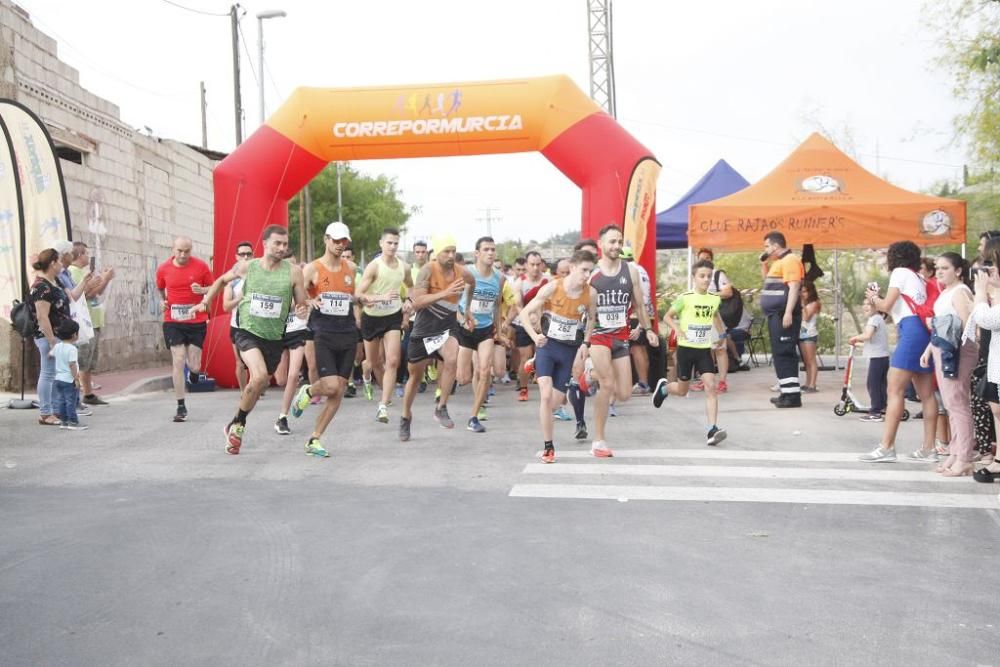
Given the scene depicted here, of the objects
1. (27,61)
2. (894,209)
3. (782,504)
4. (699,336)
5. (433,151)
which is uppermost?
(27,61)

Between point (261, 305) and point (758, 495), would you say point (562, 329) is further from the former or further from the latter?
point (261, 305)

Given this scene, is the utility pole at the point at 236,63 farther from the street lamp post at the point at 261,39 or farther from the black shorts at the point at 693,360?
the black shorts at the point at 693,360

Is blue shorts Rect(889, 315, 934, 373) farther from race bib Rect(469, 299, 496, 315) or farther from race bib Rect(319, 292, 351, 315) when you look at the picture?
race bib Rect(319, 292, 351, 315)

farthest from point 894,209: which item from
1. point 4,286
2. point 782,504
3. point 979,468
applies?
point 4,286

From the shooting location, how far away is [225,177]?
14641 mm

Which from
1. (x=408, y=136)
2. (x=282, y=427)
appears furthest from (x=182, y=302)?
(x=408, y=136)

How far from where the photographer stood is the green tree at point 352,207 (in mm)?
57375

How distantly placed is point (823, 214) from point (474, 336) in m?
6.50

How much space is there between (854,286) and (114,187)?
88.0 ft

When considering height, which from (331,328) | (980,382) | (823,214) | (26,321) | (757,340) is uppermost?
(823,214)

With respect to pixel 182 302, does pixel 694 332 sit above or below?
below

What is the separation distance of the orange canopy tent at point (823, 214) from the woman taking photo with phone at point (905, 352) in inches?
241

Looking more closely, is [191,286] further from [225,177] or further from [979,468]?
[979,468]

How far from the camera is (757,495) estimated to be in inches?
270
